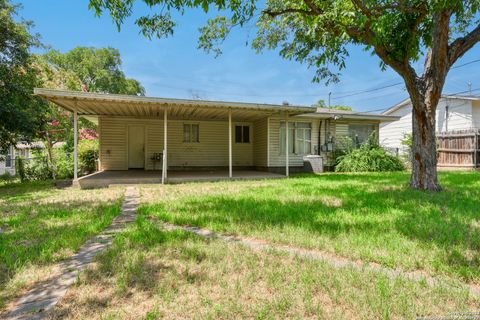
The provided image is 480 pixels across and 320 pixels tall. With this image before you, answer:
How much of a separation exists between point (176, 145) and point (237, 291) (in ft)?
36.5

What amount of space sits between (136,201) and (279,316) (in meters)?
4.93

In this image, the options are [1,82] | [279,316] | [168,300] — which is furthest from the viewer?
[1,82]

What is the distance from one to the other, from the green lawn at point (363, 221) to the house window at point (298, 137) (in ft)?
20.8

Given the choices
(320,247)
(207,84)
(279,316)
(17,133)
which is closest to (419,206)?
(320,247)

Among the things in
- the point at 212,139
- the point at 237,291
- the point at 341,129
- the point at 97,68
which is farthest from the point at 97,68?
the point at 237,291

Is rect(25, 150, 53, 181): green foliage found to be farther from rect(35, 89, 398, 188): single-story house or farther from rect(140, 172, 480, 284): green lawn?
rect(140, 172, 480, 284): green lawn

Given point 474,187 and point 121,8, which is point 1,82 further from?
point 474,187

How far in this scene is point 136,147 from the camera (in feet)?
41.0

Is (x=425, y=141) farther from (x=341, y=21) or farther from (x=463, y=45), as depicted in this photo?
(x=341, y=21)

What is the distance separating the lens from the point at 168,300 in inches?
79.0

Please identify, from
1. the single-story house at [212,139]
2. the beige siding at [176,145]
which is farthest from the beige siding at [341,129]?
the beige siding at [176,145]

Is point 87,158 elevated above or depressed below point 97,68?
below

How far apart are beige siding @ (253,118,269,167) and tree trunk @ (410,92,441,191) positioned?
642 cm

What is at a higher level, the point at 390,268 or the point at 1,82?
the point at 1,82
